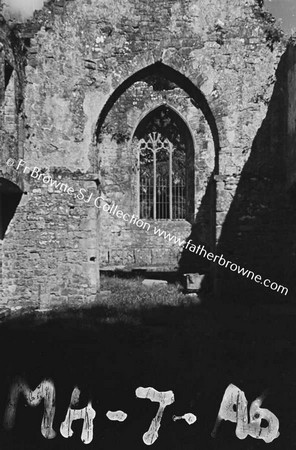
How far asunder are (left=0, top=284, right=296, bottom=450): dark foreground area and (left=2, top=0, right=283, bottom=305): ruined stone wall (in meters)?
2.12

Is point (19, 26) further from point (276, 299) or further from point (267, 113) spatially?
point (276, 299)

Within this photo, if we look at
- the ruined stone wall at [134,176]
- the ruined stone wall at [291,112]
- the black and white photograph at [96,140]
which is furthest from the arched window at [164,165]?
the ruined stone wall at [291,112]

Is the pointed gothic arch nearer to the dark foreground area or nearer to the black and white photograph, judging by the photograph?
the black and white photograph

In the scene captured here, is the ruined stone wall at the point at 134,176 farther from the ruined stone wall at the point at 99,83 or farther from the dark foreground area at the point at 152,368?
the dark foreground area at the point at 152,368

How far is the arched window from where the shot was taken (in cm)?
1614

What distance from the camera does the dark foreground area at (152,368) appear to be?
3814 millimetres

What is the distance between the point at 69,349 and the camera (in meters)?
5.39

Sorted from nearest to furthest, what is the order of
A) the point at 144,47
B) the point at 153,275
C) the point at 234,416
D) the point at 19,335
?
the point at 234,416 → the point at 19,335 → the point at 144,47 → the point at 153,275

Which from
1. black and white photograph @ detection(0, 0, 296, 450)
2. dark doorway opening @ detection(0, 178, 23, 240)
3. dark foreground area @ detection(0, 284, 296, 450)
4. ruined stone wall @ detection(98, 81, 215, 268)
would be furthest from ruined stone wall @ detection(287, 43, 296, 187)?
ruined stone wall @ detection(98, 81, 215, 268)

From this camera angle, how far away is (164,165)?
16625 mm

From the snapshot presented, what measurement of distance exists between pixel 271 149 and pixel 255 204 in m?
1.16

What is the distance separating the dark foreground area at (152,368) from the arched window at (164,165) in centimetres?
920

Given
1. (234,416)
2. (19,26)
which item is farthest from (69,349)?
(19,26)

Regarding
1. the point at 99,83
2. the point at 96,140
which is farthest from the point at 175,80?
the point at 96,140
